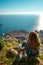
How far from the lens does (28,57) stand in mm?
5617

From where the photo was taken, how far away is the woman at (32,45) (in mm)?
5309

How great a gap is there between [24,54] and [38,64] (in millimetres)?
943

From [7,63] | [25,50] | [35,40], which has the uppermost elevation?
[35,40]

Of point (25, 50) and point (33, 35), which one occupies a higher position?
point (33, 35)

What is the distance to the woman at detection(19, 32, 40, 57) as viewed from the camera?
531 centimetres

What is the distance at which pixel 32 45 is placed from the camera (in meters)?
5.43

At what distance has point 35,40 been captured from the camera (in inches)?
211

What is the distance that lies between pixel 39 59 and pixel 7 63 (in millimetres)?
1160

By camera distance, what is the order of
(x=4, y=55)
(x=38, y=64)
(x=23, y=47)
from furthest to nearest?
(x=4, y=55)
(x=23, y=47)
(x=38, y=64)

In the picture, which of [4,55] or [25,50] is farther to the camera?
[4,55]

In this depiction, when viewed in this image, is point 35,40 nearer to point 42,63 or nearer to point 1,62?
point 42,63

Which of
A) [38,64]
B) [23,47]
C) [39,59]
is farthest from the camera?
[23,47]

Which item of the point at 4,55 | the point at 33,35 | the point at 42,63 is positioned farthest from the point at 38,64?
the point at 4,55

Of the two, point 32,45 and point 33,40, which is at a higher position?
point 33,40
